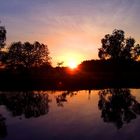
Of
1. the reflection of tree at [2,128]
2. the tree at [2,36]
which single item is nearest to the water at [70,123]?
the reflection of tree at [2,128]

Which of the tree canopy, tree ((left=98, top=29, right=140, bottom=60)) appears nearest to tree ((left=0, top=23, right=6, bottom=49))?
the tree canopy

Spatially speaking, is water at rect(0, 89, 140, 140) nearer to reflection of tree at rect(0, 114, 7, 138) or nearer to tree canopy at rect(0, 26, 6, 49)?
reflection of tree at rect(0, 114, 7, 138)

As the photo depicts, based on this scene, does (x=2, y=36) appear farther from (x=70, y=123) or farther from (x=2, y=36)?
(x=70, y=123)

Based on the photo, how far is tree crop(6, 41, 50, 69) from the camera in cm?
12456

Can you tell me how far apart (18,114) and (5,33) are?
6773 cm

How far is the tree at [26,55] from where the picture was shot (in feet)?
409

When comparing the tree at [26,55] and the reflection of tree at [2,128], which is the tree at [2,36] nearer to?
the tree at [26,55]

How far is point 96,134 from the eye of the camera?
21.5m

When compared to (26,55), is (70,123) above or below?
below

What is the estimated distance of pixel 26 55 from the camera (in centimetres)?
12719

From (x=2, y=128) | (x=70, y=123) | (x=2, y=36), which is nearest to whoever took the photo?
(x=2, y=128)

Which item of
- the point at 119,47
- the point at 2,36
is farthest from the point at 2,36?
the point at 119,47

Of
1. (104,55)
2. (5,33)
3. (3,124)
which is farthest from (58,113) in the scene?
(104,55)

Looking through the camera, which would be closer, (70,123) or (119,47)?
(70,123)
